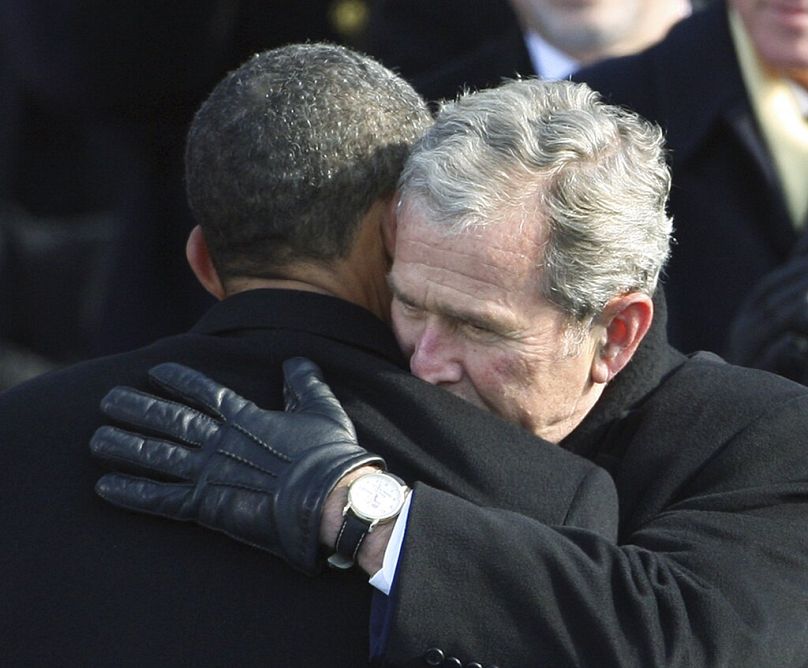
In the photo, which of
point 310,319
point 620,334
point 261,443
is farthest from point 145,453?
point 620,334

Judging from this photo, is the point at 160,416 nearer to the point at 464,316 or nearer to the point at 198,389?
the point at 198,389

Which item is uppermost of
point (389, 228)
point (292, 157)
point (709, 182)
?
point (292, 157)

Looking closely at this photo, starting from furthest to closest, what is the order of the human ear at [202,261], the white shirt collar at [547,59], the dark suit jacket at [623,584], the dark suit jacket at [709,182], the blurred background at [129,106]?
the blurred background at [129,106] < the white shirt collar at [547,59] < the dark suit jacket at [709,182] < the human ear at [202,261] < the dark suit jacket at [623,584]

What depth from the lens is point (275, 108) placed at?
2689mm

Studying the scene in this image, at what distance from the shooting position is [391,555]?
7.69 feet

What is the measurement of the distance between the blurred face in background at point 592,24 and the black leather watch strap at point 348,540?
2.50 m

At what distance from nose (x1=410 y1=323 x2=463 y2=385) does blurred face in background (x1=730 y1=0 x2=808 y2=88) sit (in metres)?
1.79

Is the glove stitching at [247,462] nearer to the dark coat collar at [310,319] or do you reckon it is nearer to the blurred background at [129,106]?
the dark coat collar at [310,319]

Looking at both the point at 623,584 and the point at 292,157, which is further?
the point at 292,157

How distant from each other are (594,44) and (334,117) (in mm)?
2072

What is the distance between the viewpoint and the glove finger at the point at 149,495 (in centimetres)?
239

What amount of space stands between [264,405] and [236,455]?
0.14 m

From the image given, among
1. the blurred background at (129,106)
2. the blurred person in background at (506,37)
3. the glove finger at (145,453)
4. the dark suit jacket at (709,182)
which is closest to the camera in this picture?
the glove finger at (145,453)

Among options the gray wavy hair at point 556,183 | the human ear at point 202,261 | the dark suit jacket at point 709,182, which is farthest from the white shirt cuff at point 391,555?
the dark suit jacket at point 709,182
